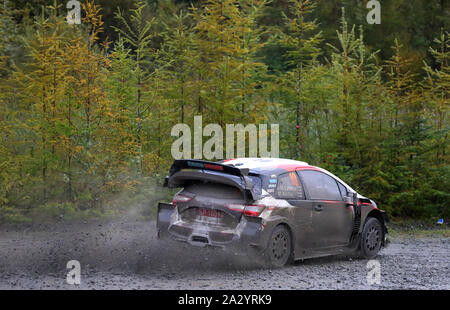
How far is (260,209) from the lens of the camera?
9.38 m

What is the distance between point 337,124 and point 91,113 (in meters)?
6.68

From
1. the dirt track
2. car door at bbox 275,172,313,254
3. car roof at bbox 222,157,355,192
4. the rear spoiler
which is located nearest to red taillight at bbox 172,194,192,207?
the rear spoiler

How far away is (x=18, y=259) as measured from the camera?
32.8 feet

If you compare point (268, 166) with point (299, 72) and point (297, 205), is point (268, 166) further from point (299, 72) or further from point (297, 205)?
point (299, 72)

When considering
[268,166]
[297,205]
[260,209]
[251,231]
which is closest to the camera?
[251,231]

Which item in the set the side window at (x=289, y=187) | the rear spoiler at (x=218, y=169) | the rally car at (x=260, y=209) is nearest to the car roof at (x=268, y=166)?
the rally car at (x=260, y=209)

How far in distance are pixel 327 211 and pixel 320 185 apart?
1.53ft

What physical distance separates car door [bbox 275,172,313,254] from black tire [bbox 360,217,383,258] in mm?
1687

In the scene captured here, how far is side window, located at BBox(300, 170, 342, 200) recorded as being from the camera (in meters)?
10.5

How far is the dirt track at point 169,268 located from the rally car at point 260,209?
275 millimetres

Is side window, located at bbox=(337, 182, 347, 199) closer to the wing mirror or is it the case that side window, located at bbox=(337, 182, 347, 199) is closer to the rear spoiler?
the wing mirror

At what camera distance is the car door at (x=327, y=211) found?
10430 mm

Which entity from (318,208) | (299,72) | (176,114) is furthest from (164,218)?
(299,72)

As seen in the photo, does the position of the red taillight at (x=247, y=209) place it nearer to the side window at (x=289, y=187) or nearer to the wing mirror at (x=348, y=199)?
the side window at (x=289, y=187)
